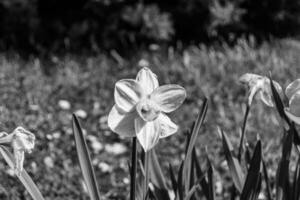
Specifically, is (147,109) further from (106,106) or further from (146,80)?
(106,106)

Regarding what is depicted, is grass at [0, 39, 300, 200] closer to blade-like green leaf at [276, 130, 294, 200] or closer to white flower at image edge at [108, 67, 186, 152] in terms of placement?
blade-like green leaf at [276, 130, 294, 200]

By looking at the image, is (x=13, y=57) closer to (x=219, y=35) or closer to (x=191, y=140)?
(x=219, y=35)

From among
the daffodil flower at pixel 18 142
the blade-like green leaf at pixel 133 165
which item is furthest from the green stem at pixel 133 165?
the daffodil flower at pixel 18 142

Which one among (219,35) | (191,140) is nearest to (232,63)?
(219,35)

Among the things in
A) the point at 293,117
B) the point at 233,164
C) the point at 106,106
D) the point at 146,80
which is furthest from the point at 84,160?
the point at 106,106

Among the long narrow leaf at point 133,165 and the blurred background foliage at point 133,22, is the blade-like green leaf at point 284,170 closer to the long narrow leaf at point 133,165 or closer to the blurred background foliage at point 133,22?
the long narrow leaf at point 133,165
